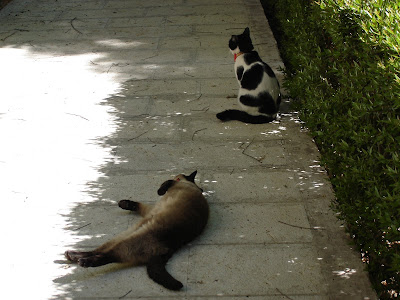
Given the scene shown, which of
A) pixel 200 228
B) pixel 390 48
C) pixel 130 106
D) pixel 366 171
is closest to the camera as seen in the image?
pixel 390 48

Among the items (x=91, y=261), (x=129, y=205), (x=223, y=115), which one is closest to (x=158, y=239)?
(x=91, y=261)

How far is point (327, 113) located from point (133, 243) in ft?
6.55

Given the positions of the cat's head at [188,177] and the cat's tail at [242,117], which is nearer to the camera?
the cat's head at [188,177]

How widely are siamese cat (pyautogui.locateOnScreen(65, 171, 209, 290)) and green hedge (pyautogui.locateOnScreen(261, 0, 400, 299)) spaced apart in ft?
3.73

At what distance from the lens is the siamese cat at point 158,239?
3686 mm

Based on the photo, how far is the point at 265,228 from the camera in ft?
13.7

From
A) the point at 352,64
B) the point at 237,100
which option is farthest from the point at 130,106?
the point at 352,64

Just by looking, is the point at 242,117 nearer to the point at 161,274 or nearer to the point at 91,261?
the point at 161,274

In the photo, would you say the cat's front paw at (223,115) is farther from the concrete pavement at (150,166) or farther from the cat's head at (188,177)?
the cat's head at (188,177)

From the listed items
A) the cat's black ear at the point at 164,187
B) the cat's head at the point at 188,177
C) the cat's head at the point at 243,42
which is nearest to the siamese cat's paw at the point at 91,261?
the cat's black ear at the point at 164,187

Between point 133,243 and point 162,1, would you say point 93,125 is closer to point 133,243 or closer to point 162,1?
point 133,243

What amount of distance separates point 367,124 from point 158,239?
1726mm

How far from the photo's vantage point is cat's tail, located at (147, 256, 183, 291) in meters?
3.56

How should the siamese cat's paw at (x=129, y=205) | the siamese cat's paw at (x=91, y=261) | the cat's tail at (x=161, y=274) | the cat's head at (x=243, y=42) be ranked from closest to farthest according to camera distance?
the cat's tail at (x=161, y=274), the siamese cat's paw at (x=91, y=261), the siamese cat's paw at (x=129, y=205), the cat's head at (x=243, y=42)
